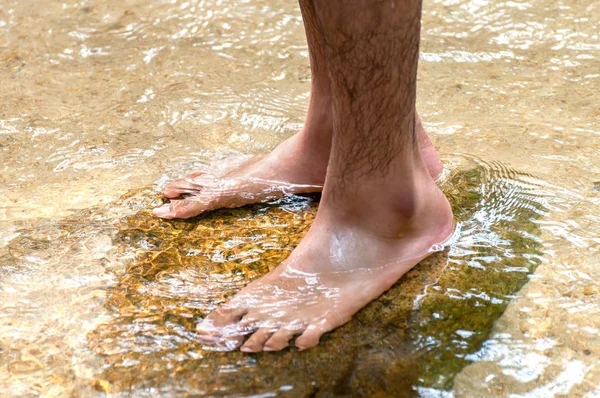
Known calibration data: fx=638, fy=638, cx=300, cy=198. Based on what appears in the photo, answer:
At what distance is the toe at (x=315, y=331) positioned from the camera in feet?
4.89

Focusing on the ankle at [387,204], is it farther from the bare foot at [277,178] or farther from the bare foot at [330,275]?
the bare foot at [277,178]

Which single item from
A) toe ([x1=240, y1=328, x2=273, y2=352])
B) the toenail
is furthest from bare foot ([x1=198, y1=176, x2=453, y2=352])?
the toenail

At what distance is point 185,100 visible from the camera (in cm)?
282

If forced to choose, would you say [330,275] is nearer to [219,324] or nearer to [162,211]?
[219,324]

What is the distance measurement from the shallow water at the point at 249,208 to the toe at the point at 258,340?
37 mm

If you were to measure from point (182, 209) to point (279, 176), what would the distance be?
0.34 meters

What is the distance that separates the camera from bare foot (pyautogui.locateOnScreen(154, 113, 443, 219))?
2043 mm

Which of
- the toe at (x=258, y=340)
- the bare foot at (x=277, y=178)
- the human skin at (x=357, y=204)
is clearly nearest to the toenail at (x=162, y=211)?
the bare foot at (x=277, y=178)

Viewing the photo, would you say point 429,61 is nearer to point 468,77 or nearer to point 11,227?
point 468,77

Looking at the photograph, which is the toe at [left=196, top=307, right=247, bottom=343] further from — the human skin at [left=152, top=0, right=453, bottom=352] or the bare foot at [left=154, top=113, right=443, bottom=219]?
the bare foot at [left=154, top=113, right=443, bottom=219]

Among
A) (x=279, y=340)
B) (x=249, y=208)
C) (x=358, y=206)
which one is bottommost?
(x=279, y=340)

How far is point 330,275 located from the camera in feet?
5.41

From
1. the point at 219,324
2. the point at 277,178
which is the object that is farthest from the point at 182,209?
the point at 219,324

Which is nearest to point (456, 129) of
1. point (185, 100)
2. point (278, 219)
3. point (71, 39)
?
point (278, 219)
